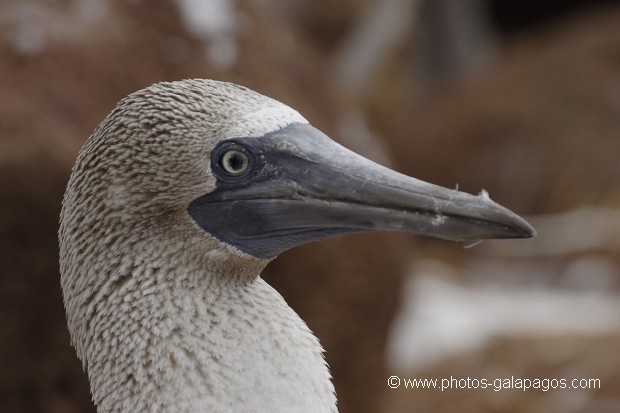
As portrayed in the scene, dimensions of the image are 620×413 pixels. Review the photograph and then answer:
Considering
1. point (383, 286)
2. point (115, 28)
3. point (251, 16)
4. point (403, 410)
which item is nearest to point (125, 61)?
point (115, 28)

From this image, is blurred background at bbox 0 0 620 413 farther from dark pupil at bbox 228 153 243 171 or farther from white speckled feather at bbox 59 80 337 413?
dark pupil at bbox 228 153 243 171

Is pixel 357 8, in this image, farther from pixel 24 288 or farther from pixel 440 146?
pixel 24 288

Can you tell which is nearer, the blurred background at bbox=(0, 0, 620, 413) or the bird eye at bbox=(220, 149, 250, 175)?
the bird eye at bbox=(220, 149, 250, 175)

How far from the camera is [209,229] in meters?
2.72

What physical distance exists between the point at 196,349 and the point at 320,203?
48 centimetres

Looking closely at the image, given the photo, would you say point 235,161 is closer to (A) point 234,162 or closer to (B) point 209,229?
(A) point 234,162

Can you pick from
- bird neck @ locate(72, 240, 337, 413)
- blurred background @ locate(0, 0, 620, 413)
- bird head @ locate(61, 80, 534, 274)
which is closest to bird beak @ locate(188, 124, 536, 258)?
bird head @ locate(61, 80, 534, 274)

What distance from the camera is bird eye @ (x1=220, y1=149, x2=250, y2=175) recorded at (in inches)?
105

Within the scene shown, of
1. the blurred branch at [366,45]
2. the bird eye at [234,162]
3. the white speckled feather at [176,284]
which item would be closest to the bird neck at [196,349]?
the white speckled feather at [176,284]

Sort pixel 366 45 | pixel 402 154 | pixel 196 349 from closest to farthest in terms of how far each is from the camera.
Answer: pixel 196 349 < pixel 402 154 < pixel 366 45

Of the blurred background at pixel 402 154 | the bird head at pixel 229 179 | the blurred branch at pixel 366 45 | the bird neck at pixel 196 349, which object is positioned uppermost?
the blurred branch at pixel 366 45

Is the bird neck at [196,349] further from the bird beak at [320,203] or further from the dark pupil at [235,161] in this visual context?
the dark pupil at [235,161]

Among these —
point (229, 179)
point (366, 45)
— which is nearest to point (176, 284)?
point (229, 179)

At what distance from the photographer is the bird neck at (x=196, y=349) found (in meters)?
2.62
